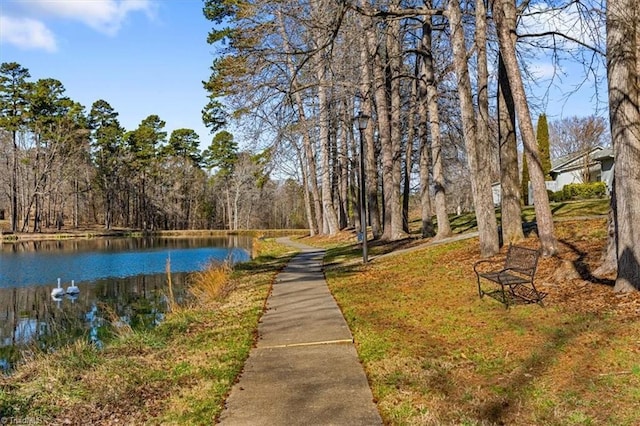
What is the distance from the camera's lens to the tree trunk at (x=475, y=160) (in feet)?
34.0

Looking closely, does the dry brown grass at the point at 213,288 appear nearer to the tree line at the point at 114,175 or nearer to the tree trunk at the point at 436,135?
the tree trunk at the point at 436,135

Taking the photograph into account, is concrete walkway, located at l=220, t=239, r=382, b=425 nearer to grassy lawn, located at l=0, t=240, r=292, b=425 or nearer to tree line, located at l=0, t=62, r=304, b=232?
grassy lawn, located at l=0, t=240, r=292, b=425

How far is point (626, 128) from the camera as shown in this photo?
629 cm

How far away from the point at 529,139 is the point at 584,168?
91.7ft

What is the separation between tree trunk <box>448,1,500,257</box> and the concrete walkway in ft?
13.8

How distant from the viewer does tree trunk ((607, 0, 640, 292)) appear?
6.12 metres

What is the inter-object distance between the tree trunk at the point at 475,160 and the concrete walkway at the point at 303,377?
4213 mm

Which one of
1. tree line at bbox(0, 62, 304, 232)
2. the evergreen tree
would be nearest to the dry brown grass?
the evergreen tree

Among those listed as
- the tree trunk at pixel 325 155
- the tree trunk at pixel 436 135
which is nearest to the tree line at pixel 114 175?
the tree trunk at pixel 325 155

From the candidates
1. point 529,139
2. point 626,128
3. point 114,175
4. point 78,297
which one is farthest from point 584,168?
point 114,175

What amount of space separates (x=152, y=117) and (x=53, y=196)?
14775 millimetres

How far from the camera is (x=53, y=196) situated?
57.2 metres

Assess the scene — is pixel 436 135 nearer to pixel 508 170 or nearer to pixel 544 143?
pixel 508 170

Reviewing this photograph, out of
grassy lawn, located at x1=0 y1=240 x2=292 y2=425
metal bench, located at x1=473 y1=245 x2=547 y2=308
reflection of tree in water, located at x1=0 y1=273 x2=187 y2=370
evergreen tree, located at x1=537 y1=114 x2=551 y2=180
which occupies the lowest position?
reflection of tree in water, located at x1=0 y1=273 x2=187 y2=370
